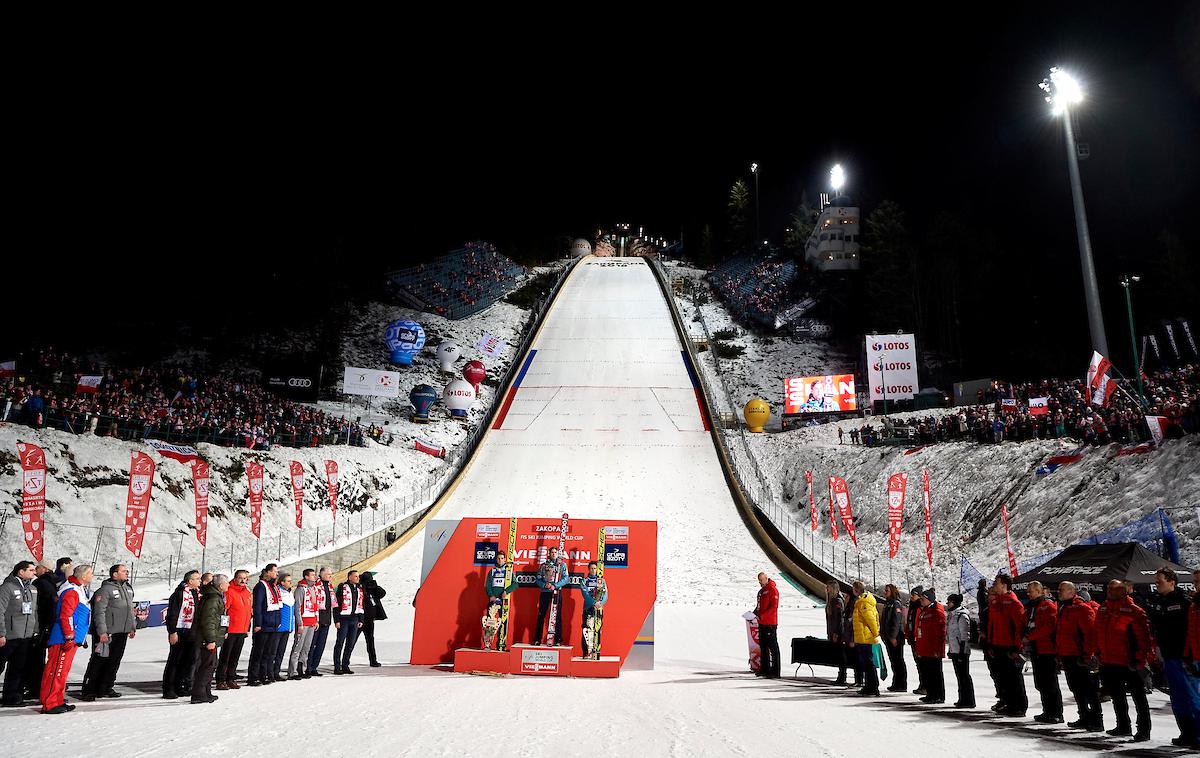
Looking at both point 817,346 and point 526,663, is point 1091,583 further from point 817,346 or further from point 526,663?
point 817,346

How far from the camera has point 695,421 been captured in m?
32.5

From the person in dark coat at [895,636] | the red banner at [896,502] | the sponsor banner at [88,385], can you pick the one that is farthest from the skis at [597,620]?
the sponsor banner at [88,385]

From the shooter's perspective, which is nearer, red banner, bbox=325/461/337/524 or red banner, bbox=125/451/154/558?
red banner, bbox=125/451/154/558

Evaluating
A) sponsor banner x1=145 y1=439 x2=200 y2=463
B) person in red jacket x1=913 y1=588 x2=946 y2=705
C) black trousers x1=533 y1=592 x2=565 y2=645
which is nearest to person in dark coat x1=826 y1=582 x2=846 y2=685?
person in red jacket x1=913 y1=588 x2=946 y2=705

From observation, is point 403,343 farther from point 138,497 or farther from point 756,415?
point 138,497

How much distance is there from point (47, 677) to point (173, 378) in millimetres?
23737

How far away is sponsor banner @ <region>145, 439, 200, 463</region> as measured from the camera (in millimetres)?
20031

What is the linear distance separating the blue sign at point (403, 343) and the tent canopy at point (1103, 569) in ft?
105

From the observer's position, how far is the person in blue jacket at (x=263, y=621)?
28.4ft

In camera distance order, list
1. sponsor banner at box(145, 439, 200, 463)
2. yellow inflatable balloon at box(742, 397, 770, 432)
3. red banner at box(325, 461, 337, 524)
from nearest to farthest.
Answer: sponsor banner at box(145, 439, 200, 463), red banner at box(325, 461, 337, 524), yellow inflatable balloon at box(742, 397, 770, 432)

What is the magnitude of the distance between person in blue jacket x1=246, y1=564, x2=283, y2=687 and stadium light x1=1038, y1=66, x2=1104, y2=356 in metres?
22.8

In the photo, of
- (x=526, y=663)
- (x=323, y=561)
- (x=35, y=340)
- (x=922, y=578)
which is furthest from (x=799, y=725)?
(x=35, y=340)

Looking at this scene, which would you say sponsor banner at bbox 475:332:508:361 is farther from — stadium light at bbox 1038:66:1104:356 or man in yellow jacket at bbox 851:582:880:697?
man in yellow jacket at bbox 851:582:880:697

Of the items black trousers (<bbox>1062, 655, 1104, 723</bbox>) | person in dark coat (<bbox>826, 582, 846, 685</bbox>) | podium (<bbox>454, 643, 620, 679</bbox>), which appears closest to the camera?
black trousers (<bbox>1062, 655, 1104, 723</bbox>)
